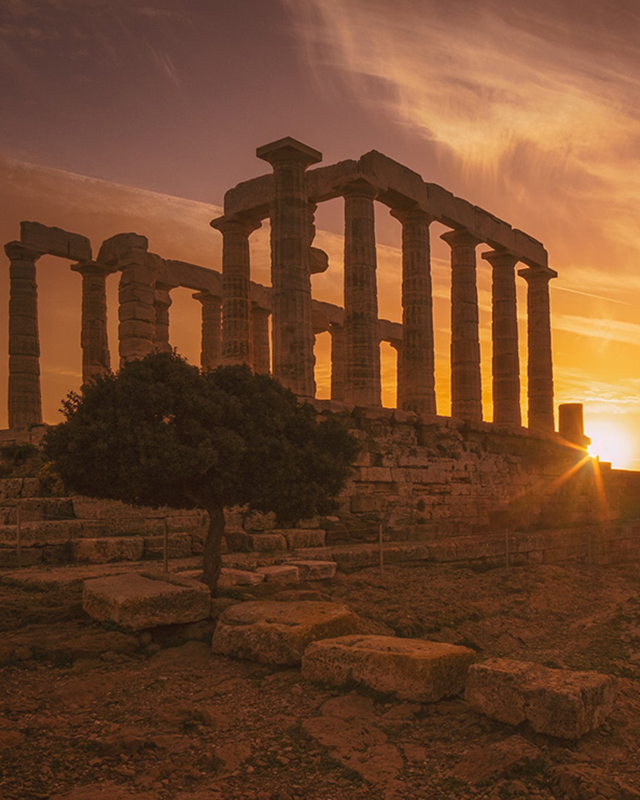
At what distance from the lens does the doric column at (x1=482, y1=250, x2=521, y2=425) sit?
96.7 feet

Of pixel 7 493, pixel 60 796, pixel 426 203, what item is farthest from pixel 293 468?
pixel 426 203

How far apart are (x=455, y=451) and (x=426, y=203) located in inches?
331

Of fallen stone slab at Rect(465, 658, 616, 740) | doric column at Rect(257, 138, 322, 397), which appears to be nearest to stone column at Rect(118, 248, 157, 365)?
doric column at Rect(257, 138, 322, 397)

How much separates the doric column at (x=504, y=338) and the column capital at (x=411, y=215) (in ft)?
20.8

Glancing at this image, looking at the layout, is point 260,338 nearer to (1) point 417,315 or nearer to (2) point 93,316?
(2) point 93,316

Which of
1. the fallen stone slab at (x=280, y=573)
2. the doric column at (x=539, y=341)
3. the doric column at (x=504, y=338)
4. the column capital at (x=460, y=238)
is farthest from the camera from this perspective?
the doric column at (x=539, y=341)

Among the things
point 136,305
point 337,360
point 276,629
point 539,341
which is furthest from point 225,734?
point 337,360

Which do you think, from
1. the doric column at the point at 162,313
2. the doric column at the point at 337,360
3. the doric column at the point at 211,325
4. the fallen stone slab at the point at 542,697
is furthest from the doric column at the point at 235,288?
the fallen stone slab at the point at 542,697

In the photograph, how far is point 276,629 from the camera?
28.1 ft

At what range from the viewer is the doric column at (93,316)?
28.3 meters

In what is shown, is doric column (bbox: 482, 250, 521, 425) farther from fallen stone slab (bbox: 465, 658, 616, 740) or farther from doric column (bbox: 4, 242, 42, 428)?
fallen stone slab (bbox: 465, 658, 616, 740)

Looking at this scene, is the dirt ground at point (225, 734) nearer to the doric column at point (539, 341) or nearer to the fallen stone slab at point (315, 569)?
the fallen stone slab at point (315, 569)

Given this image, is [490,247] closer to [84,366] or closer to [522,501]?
[522,501]

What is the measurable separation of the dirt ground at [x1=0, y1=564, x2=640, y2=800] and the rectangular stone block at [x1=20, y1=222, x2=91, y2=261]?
780 inches
